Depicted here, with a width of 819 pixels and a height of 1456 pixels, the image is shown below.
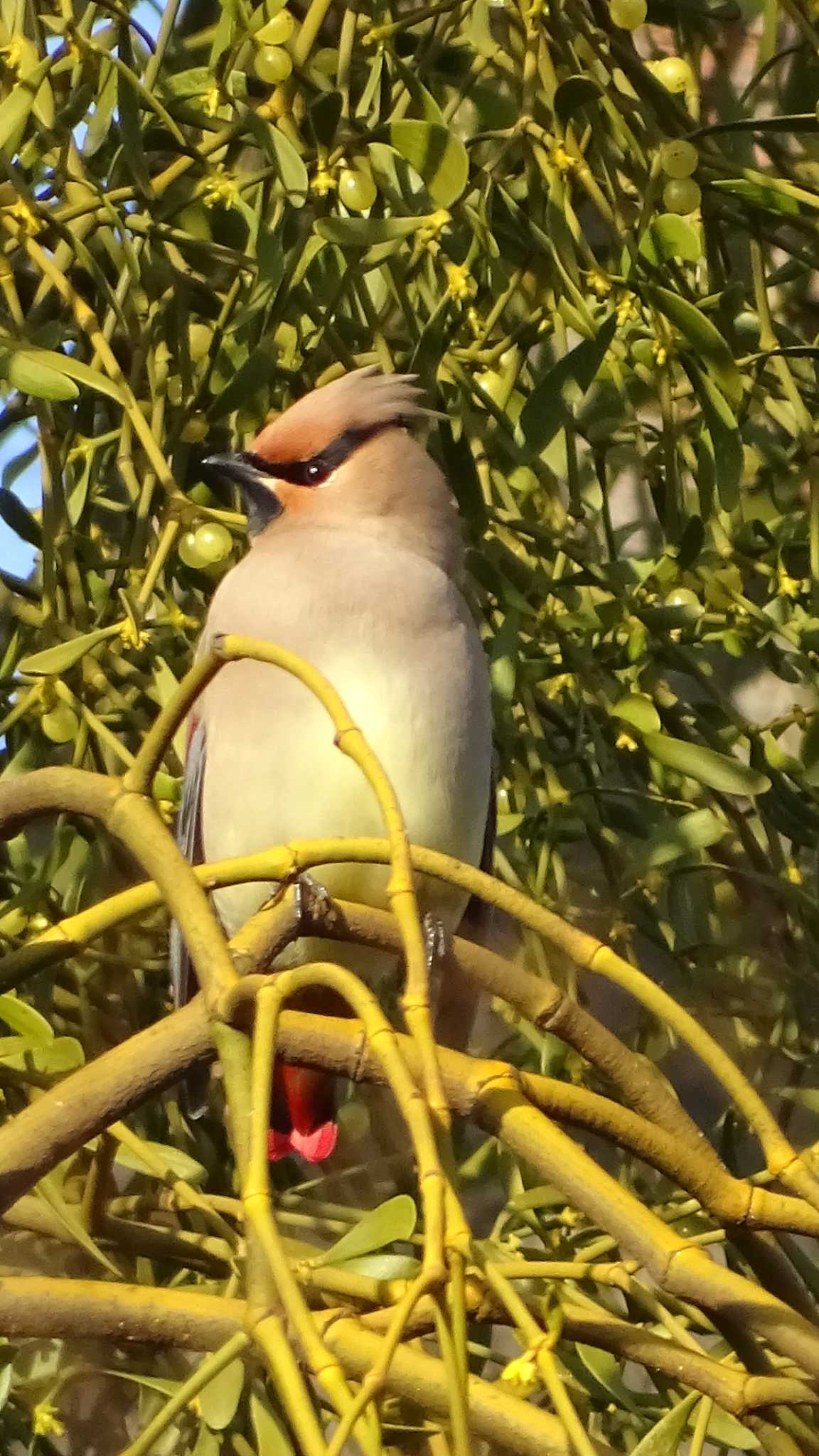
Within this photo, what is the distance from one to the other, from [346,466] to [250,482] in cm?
20

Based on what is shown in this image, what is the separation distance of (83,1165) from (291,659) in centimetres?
58

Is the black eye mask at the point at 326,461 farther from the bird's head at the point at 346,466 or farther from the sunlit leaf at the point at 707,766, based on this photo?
the sunlit leaf at the point at 707,766

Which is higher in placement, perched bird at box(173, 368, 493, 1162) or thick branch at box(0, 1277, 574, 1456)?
thick branch at box(0, 1277, 574, 1456)

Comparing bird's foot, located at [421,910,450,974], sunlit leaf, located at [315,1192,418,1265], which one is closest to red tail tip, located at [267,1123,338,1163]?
bird's foot, located at [421,910,450,974]

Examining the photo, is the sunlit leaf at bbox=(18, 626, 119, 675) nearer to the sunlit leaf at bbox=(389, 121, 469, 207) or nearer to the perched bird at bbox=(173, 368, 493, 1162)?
the perched bird at bbox=(173, 368, 493, 1162)

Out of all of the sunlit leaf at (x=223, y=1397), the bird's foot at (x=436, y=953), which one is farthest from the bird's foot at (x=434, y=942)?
the sunlit leaf at (x=223, y=1397)

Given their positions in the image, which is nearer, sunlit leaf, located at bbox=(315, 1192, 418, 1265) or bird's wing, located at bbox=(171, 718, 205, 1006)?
sunlit leaf, located at bbox=(315, 1192, 418, 1265)

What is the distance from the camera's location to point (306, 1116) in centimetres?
168

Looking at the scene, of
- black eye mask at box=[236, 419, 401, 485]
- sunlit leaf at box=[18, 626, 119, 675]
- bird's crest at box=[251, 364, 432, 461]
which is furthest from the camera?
black eye mask at box=[236, 419, 401, 485]

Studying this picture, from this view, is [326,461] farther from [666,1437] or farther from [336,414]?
[666,1437]

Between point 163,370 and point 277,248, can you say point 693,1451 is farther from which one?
point 163,370

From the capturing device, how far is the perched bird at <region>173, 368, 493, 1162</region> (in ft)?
4.75

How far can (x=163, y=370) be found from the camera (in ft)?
4.65

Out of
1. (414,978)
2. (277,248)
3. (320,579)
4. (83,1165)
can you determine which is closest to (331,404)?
(320,579)
